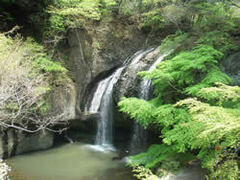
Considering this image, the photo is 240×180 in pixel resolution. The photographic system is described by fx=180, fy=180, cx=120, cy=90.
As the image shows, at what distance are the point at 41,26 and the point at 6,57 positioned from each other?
4.09m

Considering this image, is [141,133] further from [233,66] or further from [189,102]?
[189,102]

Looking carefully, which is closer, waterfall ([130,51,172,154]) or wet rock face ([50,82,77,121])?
waterfall ([130,51,172,154])

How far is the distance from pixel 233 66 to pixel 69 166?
7.18 meters

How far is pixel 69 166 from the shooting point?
7469 mm

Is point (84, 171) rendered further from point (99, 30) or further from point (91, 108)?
point (99, 30)

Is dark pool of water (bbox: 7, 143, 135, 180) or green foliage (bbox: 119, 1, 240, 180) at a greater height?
green foliage (bbox: 119, 1, 240, 180)

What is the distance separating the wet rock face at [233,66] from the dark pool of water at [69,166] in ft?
15.7

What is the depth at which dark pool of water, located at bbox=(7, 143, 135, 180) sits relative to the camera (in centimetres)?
666

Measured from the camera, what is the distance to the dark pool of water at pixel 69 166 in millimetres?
6660

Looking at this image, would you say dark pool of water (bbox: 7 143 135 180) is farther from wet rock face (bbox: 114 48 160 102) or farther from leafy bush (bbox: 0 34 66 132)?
wet rock face (bbox: 114 48 160 102)

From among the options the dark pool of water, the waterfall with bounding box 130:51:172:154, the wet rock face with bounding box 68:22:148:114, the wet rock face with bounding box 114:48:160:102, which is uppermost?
the wet rock face with bounding box 68:22:148:114

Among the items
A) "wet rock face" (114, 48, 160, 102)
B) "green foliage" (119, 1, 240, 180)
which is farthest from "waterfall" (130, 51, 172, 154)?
"green foliage" (119, 1, 240, 180)

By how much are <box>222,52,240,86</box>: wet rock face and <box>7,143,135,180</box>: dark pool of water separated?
4.78 m

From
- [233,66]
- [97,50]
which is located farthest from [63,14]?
[233,66]
